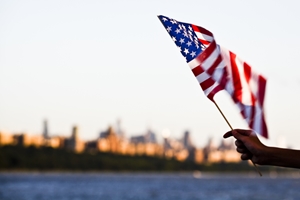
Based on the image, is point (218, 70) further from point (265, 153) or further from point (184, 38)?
point (265, 153)

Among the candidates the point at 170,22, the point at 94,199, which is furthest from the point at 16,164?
the point at 170,22

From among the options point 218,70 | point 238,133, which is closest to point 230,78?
point 218,70

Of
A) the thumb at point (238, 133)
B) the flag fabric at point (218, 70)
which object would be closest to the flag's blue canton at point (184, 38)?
the flag fabric at point (218, 70)

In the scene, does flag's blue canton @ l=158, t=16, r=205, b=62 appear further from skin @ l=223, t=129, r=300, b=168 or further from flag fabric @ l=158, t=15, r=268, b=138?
skin @ l=223, t=129, r=300, b=168

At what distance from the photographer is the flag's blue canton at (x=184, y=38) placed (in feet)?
16.4

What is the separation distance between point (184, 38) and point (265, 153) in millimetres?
1394

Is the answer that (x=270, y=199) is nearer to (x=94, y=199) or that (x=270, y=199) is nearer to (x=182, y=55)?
(x=94, y=199)

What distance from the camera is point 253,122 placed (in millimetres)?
4109

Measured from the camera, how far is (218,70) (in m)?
4.64

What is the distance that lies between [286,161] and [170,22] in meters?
1.62

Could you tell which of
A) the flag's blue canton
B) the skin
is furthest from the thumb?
the flag's blue canton

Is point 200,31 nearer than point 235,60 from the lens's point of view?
No

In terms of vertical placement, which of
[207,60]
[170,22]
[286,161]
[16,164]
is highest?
[16,164]

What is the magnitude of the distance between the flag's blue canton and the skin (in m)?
1.08
